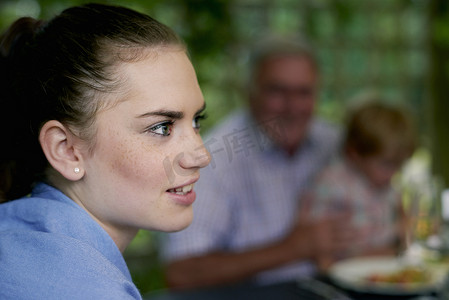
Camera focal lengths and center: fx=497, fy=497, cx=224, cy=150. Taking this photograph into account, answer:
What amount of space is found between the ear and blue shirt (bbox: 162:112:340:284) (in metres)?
1.16

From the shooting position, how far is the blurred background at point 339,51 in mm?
2457

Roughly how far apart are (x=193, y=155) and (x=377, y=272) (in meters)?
1.04

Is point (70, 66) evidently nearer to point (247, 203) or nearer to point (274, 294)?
point (274, 294)

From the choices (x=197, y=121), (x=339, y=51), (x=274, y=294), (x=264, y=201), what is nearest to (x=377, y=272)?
(x=274, y=294)

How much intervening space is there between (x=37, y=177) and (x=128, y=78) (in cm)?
21

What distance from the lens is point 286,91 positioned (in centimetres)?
194

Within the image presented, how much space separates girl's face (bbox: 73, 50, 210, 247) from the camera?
0.57 metres

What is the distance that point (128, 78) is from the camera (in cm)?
58

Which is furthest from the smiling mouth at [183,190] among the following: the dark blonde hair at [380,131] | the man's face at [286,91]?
the dark blonde hair at [380,131]

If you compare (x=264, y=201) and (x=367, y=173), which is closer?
(x=264, y=201)

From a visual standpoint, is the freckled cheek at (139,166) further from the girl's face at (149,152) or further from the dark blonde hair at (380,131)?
the dark blonde hair at (380,131)

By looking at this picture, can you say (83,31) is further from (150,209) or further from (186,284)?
(186,284)

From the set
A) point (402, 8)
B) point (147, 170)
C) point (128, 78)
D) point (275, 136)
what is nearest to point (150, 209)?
point (147, 170)

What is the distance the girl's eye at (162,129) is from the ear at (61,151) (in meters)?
0.10
